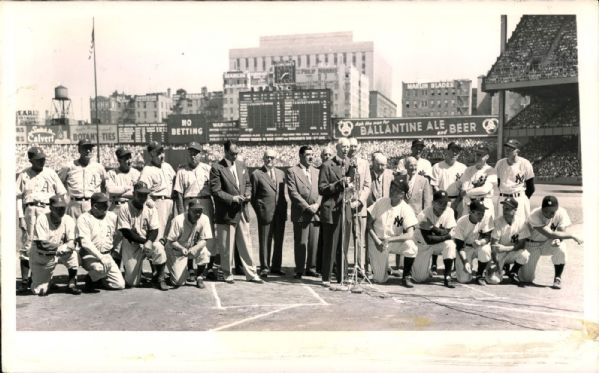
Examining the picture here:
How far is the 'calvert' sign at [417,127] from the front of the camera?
32.2m

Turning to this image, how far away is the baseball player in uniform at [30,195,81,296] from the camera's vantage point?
5.44m

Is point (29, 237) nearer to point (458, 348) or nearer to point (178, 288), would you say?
point (178, 288)

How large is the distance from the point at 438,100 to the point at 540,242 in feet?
213

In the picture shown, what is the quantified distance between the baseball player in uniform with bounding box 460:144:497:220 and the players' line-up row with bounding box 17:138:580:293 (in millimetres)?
13

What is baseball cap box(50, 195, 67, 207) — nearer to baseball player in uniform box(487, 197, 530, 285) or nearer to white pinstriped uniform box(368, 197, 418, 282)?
white pinstriped uniform box(368, 197, 418, 282)

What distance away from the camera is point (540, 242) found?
5863 mm

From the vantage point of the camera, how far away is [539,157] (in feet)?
92.6

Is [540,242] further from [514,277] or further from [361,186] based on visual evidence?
[361,186]

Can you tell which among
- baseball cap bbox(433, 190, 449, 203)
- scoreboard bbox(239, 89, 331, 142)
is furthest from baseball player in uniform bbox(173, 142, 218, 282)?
scoreboard bbox(239, 89, 331, 142)

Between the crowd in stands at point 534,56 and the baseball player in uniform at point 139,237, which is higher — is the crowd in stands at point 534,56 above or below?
above

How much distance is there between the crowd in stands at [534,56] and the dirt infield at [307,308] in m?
18.9

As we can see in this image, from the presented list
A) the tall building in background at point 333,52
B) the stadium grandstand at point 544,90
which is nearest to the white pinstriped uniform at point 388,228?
the tall building in background at point 333,52

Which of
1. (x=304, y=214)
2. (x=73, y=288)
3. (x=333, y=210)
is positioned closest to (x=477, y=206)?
(x=333, y=210)

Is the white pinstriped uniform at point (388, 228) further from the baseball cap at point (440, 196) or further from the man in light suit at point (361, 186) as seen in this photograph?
the baseball cap at point (440, 196)
